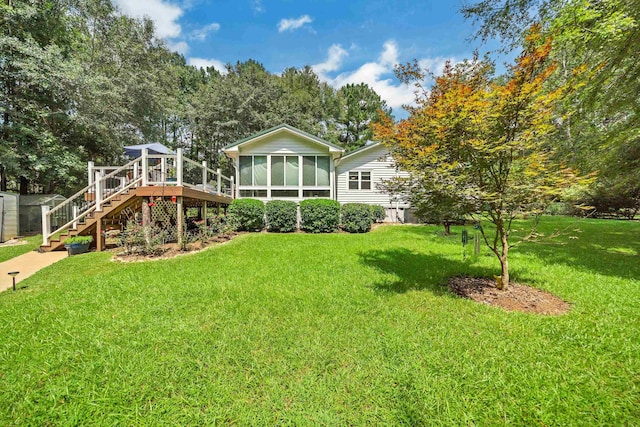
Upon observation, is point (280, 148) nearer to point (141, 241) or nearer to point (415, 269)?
point (141, 241)

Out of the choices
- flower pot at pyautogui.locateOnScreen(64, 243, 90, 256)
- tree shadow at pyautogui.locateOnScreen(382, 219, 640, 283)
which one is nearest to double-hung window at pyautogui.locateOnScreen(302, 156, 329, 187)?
tree shadow at pyautogui.locateOnScreen(382, 219, 640, 283)

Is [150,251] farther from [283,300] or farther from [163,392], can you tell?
[163,392]

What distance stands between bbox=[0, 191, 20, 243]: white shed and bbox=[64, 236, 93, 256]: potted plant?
6.28 m

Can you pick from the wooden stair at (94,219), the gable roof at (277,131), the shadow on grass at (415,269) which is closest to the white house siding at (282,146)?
the gable roof at (277,131)

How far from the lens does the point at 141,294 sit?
4516mm

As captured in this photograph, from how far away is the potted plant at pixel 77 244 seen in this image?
7.80 meters

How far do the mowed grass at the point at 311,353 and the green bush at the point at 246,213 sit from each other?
6287mm

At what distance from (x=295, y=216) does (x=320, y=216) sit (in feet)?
3.83

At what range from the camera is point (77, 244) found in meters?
7.86

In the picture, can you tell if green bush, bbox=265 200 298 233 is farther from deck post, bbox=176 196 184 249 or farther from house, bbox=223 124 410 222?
deck post, bbox=176 196 184 249


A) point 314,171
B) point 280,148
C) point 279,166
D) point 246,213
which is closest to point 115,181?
point 246,213

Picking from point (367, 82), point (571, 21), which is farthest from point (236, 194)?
point (367, 82)

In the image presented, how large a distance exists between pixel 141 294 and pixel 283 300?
248 centimetres

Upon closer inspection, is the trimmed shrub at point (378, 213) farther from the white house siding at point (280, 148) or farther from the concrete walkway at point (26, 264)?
the concrete walkway at point (26, 264)
